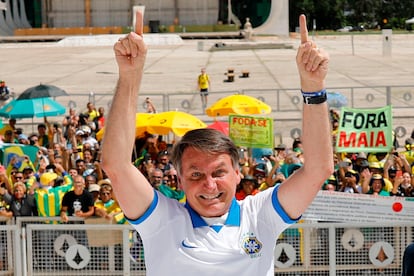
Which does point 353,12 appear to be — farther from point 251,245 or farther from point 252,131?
point 251,245

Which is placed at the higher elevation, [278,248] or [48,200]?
[48,200]

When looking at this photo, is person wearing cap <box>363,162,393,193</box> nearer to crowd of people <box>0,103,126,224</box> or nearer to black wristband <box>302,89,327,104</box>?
crowd of people <box>0,103,126,224</box>

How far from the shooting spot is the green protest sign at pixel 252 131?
11.2m

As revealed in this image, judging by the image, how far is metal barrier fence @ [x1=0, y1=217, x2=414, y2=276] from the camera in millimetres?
7473

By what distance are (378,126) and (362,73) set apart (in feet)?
83.7

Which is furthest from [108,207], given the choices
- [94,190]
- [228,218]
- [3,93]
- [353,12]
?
[353,12]

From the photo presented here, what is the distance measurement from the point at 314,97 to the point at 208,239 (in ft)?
2.29

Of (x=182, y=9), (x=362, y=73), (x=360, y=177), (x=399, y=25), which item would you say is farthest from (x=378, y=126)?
(x=399, y=25)

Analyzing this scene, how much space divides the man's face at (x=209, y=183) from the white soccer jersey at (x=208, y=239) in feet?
0.25

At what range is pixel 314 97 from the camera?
121 inches

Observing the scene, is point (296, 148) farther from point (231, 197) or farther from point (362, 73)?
point (362, 73)

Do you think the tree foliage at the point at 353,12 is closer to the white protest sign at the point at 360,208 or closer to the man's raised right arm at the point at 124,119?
the white protest sign at the point at 360,208

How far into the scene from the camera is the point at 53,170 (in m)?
10.8

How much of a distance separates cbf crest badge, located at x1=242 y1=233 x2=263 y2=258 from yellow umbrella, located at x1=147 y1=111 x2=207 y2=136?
29.7 ft
